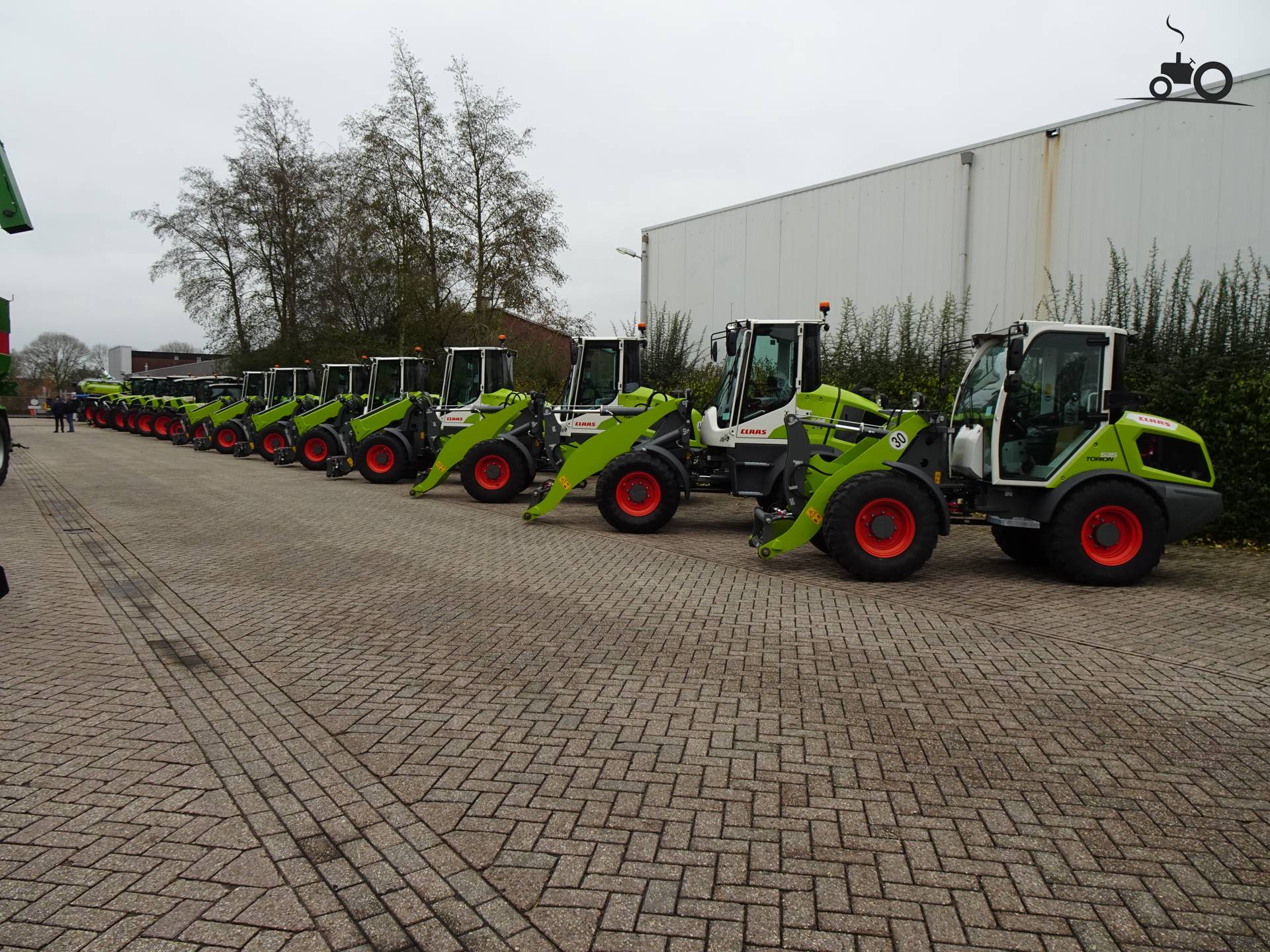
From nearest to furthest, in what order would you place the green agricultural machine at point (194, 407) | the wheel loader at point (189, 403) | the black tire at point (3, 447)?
1. the black tire at point (3, 447)
2. the green agricultural machine at point (194, 407)
3. the wheel loader at point (189, 403)

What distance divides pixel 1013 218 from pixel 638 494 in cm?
706

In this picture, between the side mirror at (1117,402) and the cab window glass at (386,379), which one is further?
the cab window glass at (386,379)

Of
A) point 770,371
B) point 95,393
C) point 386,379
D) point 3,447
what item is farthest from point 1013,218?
point 95,393

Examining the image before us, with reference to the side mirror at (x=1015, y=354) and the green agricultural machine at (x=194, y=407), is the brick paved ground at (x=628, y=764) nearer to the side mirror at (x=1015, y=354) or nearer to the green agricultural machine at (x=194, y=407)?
the side mirror at (x=1015, y=354)

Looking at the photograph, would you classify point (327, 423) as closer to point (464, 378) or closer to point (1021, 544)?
point (464, 378)

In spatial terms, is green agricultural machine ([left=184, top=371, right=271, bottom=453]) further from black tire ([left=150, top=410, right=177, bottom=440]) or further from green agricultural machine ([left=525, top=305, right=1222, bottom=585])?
green agricultural machine ([left=525, top=305, right=1222, bottom=585])

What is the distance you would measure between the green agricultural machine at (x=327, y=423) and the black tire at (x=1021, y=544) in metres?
14.3

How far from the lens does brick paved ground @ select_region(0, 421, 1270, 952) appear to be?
3.01 meters

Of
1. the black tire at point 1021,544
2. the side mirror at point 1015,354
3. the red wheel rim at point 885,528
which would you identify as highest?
the side mirror at point 1015,354

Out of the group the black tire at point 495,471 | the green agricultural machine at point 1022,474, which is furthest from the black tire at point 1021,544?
the black tire at point 495,471

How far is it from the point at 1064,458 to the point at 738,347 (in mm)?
4271

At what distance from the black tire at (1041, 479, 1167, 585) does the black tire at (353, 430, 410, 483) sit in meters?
12.3

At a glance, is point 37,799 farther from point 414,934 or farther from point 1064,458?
point 1064,458

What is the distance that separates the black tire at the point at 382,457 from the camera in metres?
17.5
